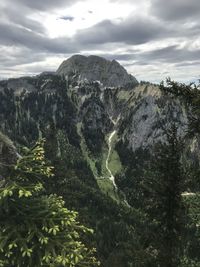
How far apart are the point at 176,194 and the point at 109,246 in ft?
557

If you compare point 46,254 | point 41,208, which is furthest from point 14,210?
point 46,254

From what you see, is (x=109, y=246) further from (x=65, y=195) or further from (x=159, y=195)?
(x=159, y=195)

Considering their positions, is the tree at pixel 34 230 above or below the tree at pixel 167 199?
above

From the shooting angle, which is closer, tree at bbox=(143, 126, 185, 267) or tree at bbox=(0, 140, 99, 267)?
tree at bbox=(0, 140, 99, 267)

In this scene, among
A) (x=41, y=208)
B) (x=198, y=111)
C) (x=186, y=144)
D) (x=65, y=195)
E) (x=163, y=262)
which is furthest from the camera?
(x=65, y=195)

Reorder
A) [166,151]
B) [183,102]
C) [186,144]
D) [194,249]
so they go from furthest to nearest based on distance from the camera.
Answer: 1. [194,249]
2. [166,151]
3. [186,144]
4. [183,102]

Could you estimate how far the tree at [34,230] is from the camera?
41.6ft

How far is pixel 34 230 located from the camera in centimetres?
1302

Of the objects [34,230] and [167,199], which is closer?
[34,230]

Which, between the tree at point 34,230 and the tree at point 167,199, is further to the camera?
the tree at point 167,199

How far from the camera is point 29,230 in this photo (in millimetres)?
12898

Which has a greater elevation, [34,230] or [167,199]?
[34,230]

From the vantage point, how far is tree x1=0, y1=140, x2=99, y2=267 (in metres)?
12.7

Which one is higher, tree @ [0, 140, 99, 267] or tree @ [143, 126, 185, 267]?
tree @ [0, 140, 99, 267]
